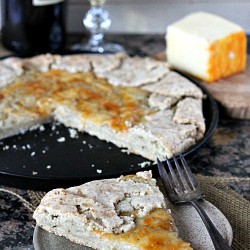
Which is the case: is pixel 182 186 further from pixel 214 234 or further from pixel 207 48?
pixel 207 48

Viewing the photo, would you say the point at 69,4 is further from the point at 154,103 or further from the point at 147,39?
the point at 154,103

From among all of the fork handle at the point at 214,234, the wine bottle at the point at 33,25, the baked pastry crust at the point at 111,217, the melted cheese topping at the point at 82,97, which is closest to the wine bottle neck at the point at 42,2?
the wine bottle at the point at 33,25

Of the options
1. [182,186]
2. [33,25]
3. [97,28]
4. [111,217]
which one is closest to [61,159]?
[182,186]

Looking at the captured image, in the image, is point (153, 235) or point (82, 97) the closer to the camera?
point (153, 235)

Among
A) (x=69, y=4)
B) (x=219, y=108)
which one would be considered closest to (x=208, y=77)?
(x=219, y=108)

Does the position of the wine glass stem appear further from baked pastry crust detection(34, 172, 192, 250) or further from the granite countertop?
baked pastry crust detection(34, 172, 192, 250)
